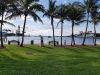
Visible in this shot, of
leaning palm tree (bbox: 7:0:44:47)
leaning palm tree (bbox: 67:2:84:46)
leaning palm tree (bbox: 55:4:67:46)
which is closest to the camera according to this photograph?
leaning palm tree (bbox: 7:0:44:47)

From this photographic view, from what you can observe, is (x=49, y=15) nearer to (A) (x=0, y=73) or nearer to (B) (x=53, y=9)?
(B) (x=53, y=9)

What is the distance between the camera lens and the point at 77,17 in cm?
6000

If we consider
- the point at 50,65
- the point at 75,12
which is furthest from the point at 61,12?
the point at 50,65

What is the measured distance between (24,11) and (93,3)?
14.7 metres

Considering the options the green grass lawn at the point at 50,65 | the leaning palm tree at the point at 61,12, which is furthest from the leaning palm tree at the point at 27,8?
the green grass lawn at the point at 50,65

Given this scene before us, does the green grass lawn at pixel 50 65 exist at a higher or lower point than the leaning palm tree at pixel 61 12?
lower

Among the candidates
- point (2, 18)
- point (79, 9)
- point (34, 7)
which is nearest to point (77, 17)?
point (79, 9)

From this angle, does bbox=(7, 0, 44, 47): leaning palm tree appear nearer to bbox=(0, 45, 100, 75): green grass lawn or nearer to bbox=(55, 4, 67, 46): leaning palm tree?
bbox=(55, 4, 67, 46): leaning palm tree

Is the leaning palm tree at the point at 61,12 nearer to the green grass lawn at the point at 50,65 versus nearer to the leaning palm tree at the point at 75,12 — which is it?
the leaning palm tree at the point at 75,12

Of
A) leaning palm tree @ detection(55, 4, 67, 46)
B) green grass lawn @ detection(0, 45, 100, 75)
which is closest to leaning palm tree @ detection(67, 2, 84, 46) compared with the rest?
leaning palm tree @ detection(55, 4, 67, 46)

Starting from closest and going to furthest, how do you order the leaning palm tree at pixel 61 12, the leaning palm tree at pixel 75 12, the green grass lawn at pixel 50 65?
the green grass lawn at pixel 50 65 < the leaning palm tree at pixel 61 12 < the leaning palm tree at pixel 75 12

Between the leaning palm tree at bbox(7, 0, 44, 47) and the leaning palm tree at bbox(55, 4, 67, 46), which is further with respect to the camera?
the leaning palm tree at bbox(55, 4, 67, 46)

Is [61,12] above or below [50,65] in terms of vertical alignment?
above

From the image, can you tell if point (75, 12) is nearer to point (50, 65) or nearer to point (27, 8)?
point (27, 8)
